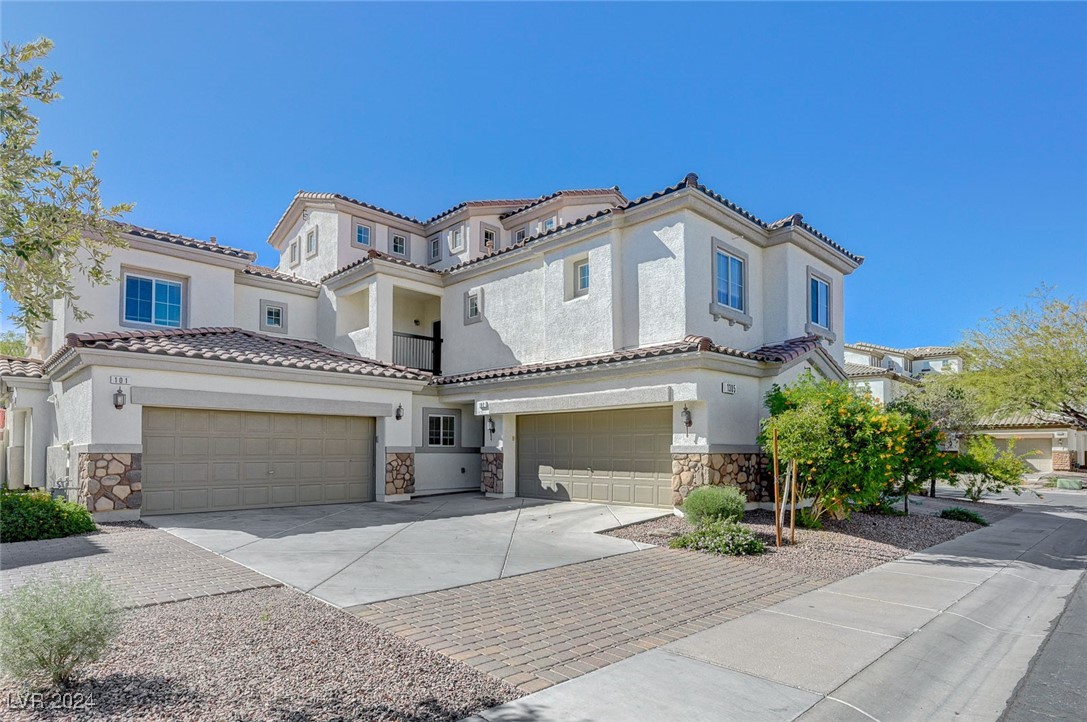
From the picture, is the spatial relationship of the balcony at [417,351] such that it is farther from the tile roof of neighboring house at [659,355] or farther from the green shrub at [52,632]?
the green shrub at [52,632]

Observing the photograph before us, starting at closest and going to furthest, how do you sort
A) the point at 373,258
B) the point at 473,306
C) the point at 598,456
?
the point at 598,456, the point at 373,258, the point at 473,306

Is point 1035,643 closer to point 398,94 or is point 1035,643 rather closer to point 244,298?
point 398,94

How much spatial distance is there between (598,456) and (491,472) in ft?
11.9

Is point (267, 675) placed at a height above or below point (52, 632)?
below

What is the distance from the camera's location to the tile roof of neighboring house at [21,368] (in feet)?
53.5

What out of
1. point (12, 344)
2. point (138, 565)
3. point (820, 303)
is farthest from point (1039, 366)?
point (12, 344)

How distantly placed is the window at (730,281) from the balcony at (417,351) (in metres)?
10.1

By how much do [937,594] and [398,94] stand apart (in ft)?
45.6

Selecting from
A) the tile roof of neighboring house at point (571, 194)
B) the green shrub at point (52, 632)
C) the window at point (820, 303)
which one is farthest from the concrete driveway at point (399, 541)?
the tile roof of neighboring house at point (571, 194)

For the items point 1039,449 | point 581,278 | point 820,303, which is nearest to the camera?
point 581,278

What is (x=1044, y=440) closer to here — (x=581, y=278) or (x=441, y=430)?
(x=581, y=278)

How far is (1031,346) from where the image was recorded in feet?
88.4

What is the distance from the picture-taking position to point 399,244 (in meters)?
26.4

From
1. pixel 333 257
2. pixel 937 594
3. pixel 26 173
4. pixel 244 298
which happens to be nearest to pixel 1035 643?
pixel 937 594
